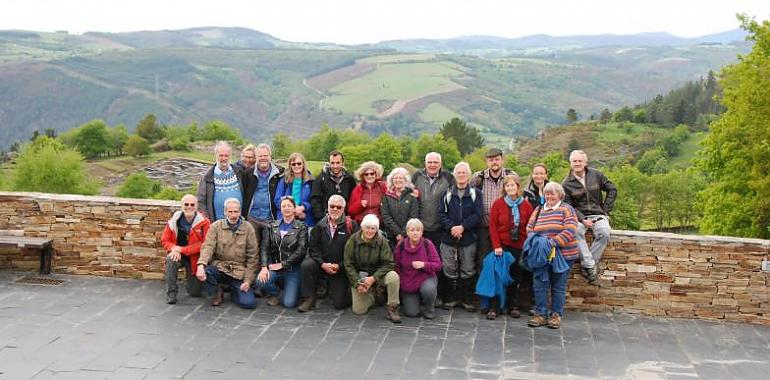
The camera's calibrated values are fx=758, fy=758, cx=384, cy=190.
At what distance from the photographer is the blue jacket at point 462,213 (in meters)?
6.80

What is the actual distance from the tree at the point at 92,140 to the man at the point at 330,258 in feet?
296

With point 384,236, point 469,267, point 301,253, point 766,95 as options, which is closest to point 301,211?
point 301,253

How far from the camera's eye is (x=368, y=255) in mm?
6770

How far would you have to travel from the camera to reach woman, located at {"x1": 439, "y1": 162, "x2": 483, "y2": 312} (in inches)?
268

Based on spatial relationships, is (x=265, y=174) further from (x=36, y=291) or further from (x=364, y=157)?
(x=364, y=157)

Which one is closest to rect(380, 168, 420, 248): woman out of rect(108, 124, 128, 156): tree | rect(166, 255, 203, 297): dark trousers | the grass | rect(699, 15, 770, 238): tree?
rect(166, 255, 203, 297): dark trousers

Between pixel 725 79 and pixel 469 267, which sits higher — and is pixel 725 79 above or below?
above

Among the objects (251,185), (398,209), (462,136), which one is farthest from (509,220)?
(462,136)

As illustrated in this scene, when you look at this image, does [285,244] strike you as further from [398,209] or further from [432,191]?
[432,191]

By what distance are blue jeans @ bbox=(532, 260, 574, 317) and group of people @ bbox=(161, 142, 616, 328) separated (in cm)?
1

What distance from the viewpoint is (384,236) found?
6.85m

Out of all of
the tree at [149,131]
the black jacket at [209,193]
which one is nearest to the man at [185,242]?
the black jacket at [209,193]

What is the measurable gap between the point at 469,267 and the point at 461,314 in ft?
1.42

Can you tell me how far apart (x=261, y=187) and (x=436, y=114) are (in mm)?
134692
